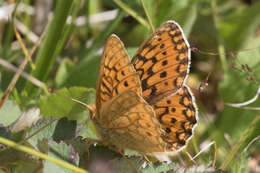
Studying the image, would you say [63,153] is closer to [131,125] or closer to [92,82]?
[131,125]

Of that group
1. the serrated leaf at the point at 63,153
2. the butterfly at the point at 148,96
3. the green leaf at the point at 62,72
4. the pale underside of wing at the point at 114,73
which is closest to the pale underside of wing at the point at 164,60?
the butterfly at the point at 148,96

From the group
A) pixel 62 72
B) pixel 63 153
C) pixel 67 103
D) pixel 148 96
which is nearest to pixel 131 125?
pixel 148 96

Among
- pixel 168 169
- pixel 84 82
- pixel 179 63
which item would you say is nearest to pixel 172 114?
pixel 179 63

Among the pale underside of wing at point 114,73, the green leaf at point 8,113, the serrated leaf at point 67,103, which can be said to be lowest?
the serrated leaf at point 67,103

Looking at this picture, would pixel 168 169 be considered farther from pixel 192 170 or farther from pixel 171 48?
pixel 171 48

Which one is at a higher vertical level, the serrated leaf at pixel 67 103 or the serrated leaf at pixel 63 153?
the serrated leaf at pixel 63 153

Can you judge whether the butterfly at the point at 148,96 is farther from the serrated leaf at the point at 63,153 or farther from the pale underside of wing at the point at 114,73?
the serrated leaf at the point at 63,153
